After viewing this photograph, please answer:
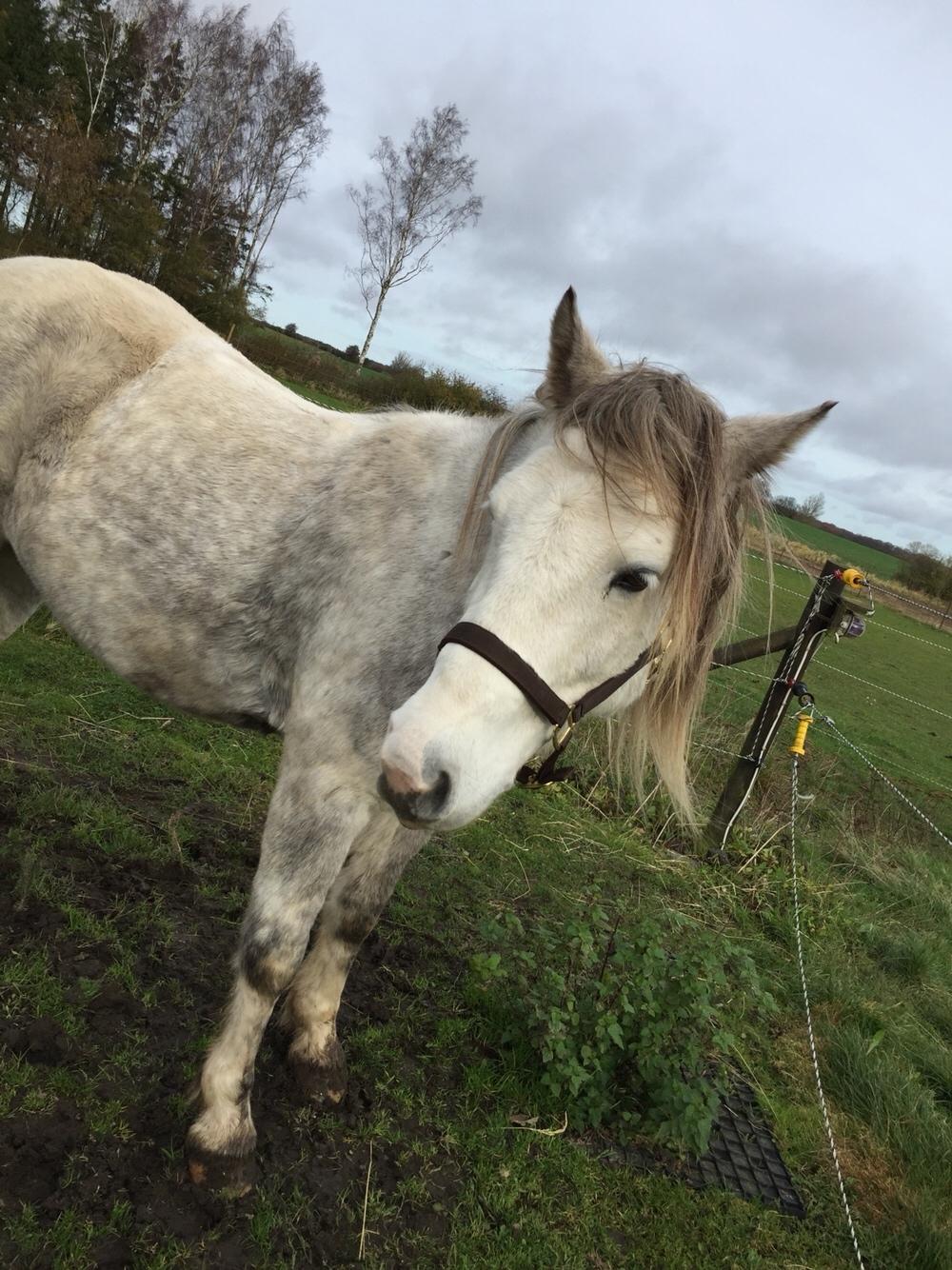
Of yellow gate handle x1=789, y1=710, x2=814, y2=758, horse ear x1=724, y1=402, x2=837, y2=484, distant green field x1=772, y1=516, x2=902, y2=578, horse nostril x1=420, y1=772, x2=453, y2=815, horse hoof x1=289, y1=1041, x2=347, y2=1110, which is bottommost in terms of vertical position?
horse hoof x1=289, y1=1041, x2=347, y2=1110

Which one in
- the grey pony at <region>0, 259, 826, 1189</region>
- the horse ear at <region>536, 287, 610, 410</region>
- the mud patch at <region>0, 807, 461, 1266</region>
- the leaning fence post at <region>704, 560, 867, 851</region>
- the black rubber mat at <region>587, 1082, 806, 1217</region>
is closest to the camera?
the mud patch at <region>0, 807, 461, 1266</region>

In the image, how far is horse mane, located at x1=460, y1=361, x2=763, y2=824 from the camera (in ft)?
6.17

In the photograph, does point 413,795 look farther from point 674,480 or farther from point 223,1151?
point 223,1151

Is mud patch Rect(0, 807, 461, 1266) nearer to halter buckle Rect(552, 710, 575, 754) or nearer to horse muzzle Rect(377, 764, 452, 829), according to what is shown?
horse muzzle Rect(377, 764, 452, 829)

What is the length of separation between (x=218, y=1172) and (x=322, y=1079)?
0.47 meters

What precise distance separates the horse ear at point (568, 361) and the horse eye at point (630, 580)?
607mm

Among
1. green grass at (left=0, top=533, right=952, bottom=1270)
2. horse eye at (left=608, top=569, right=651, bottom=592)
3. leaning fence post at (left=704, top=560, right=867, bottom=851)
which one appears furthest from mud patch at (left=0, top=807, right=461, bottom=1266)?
leaning fence post at (left=704, top=560, right=867, bottom=851)

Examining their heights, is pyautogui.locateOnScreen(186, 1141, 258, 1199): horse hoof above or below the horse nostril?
below

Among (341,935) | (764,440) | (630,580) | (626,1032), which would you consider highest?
(764,440)

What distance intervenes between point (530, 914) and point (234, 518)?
2.76 meters

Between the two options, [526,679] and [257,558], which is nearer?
[526,679]

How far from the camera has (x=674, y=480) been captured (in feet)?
6.34

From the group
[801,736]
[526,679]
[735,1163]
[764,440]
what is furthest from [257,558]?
[801,736]

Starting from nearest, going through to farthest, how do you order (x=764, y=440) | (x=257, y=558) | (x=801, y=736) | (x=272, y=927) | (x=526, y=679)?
1. (x=526, y=679)
2. (x=764, y=440)
3. (x=272, y=927)
4. (x=257, y=558)
5. (x=801, y=736)
